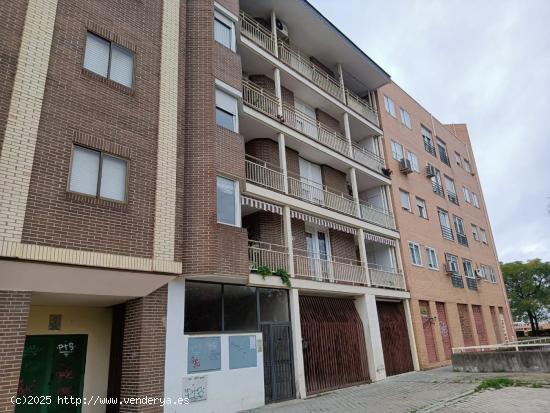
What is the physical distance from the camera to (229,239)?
10.8m

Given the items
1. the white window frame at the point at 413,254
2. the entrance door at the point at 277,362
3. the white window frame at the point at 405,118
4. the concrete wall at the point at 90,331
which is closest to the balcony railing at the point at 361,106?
the white window frame at the point at 405,118

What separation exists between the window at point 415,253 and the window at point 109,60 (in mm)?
16213

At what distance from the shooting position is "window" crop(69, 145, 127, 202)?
8.59 meters

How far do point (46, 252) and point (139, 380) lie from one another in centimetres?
355

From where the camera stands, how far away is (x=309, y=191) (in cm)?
1669

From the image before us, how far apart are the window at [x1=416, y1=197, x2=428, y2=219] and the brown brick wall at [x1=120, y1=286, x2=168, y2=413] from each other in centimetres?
1774

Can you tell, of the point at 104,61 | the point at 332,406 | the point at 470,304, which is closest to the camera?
the point at 104,61

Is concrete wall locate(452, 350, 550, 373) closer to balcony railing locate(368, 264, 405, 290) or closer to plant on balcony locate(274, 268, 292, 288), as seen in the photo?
balcony railing locate(368, 264, 405, 290)

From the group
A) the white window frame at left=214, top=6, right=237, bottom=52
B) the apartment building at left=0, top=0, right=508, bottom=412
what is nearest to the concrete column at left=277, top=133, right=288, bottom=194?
the apartment building at left=0, top=0, right=508, bottom=412

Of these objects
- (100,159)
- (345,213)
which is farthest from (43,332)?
(345,213)

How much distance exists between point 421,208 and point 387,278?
23.0 feet

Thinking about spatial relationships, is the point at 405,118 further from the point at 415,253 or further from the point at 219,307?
the point at 219,307

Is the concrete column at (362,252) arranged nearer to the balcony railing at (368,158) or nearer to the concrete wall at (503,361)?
the balcony railing at (368,158)

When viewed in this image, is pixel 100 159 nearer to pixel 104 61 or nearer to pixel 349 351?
pixel 104 61
